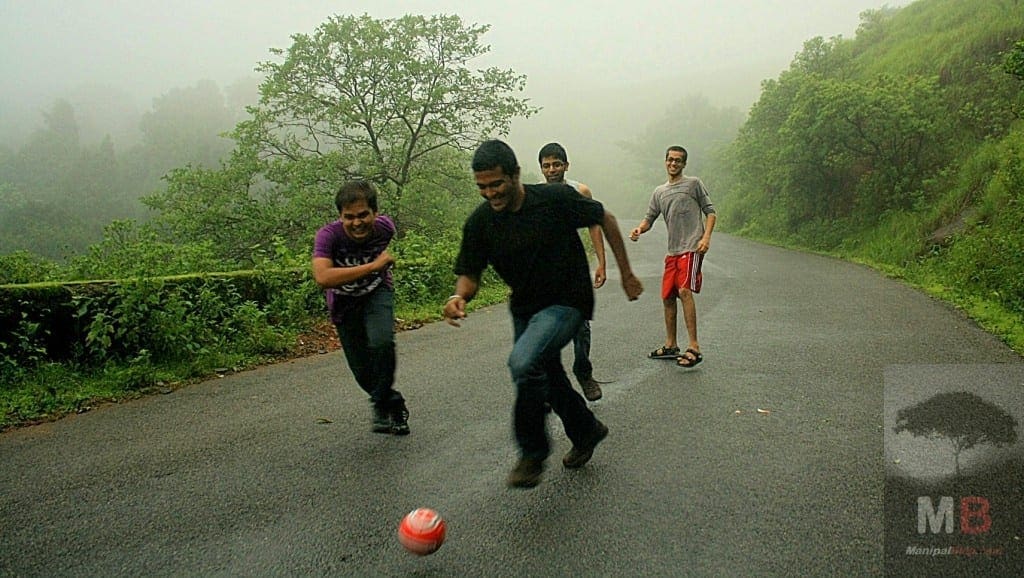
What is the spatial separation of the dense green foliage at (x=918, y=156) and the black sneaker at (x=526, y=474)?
8408 mm

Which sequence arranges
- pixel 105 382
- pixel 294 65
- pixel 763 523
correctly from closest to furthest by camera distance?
pixel 763 523 → pixel 105 382 → pixel 294 65

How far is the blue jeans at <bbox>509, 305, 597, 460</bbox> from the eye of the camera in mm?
3439

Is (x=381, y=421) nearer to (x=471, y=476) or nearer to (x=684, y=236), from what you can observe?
(x=471, y=476)

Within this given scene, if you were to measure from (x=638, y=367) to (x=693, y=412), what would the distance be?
5.17 feet

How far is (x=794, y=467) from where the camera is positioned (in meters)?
3.86

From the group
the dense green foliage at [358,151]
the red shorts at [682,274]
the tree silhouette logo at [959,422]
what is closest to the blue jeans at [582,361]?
the red shorts at [682,274]

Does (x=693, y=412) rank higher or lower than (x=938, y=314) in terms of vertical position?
higher

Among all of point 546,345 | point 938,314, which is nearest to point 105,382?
point 546,345

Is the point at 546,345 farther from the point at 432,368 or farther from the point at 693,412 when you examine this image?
the point at 432,368

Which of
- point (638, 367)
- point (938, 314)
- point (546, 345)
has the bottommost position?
point (938, 314)

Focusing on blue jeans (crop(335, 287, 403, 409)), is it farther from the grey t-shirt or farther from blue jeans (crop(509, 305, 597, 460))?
the grey t-shirt

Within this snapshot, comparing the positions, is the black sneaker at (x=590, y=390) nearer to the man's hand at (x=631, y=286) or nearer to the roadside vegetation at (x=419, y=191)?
the man's hand at (x=631, y=286)

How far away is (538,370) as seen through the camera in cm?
347

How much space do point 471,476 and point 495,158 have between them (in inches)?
69.2
